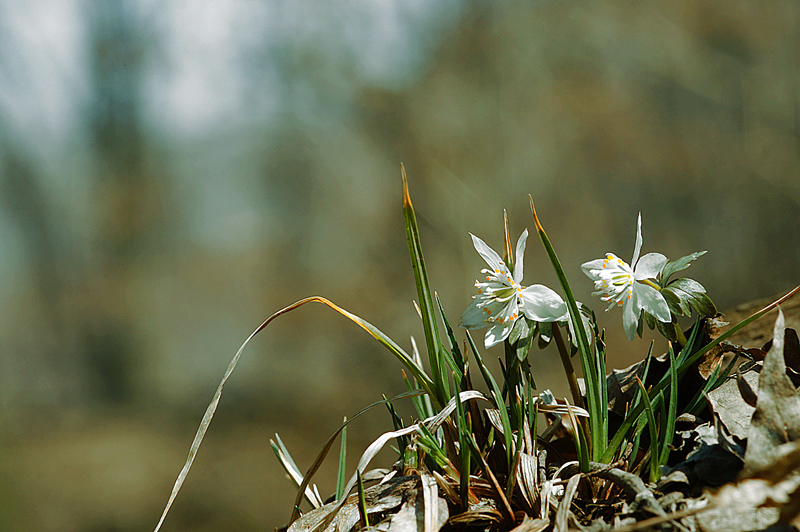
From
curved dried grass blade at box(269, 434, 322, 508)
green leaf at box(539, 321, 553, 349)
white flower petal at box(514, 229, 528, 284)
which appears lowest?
curved dried grass blade at box(269, 434, 322, 508)

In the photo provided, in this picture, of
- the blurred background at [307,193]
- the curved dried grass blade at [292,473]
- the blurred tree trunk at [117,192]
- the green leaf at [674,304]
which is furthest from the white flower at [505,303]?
the blurred tree trunk at [117,192]

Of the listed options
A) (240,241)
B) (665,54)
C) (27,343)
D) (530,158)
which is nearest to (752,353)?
(530,158)

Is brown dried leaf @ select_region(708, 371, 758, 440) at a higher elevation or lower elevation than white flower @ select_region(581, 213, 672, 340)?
lower

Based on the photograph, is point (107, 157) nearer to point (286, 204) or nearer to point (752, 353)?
point (286, 204)

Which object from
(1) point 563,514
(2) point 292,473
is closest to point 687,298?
(1) point 563,514

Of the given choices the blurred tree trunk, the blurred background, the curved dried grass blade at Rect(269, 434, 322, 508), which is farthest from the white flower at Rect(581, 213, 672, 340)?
the blurred tree trunk

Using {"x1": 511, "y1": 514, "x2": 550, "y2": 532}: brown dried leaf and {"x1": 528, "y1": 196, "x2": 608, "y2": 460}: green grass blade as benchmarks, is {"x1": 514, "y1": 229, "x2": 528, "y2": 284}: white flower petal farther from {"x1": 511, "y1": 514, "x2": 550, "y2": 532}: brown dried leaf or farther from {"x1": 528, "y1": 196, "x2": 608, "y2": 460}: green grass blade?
{"x1": 511, "y1": 514, "x2": 550, "y2": 532}: brown dried leaf

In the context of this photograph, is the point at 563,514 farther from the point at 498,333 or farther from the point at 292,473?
the point at 292,473

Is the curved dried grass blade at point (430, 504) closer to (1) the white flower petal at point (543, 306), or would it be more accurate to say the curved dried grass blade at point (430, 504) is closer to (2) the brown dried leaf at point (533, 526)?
(2) the brown dried leaf at point (533, 526)
